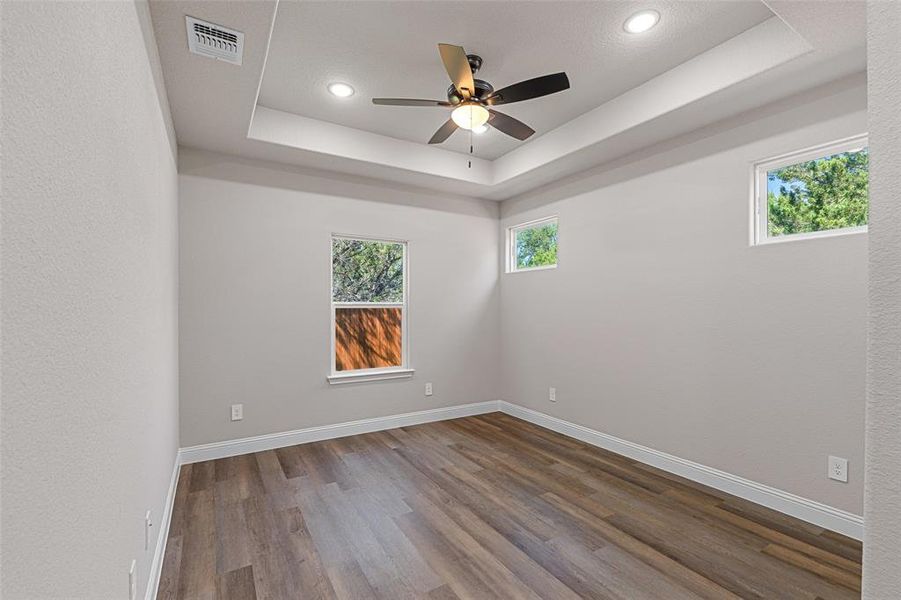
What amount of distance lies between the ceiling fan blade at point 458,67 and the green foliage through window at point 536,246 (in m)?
2.27

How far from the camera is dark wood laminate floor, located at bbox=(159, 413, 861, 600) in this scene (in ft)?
6.49

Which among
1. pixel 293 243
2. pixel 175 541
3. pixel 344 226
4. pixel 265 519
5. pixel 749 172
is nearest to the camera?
pixel 175 541

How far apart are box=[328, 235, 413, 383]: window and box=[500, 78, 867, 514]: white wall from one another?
63.5 inches

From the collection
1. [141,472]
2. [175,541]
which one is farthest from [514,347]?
[141,472]

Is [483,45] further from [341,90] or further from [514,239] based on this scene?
[514,239]

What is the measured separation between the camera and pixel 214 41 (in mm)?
2105

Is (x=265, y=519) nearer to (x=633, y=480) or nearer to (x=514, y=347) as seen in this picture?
(x=633, y=480)

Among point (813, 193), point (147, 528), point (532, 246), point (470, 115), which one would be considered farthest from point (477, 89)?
point (147, 528)

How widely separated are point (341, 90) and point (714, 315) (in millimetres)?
3208

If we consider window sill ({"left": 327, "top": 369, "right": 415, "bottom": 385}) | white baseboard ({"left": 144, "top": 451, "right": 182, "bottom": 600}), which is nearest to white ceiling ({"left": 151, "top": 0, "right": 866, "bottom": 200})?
window sill ({"left": 327, "top": 369, "right": 415, "bottom": 385})

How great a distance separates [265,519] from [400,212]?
10.1 ft

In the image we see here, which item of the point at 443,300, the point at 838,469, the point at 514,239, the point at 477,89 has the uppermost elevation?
the point at 477,89

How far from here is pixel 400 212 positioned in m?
4.56

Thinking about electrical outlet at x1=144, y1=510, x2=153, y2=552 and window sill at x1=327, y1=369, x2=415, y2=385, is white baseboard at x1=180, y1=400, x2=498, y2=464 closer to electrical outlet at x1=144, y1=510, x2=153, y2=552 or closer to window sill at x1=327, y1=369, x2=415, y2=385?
window sill at x1=327, y1=369, x2=415, y2=385
